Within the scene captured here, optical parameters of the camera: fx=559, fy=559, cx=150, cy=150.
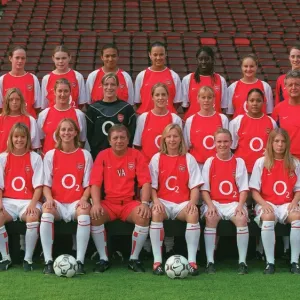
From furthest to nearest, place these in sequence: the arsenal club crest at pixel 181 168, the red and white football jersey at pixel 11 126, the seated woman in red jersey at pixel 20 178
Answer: the red and white football jersey at pixel 11 126, the arsenal club crest at pixel 181 168, the seated woman in red jersey at pixel 20 178

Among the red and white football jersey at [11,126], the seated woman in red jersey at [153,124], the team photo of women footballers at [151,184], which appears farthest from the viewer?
the seated woman in red jersey at [153,124]

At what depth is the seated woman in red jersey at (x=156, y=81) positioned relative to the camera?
18.6 feet

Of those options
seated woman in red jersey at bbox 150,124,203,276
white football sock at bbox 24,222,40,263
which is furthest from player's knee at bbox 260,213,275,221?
white football sock at bbox 24,222,40,263

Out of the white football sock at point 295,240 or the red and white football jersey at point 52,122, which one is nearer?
the white football sock at point 295,240

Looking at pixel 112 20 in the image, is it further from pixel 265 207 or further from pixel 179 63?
pixel 265 207

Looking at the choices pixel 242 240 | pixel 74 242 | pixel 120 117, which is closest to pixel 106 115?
pixel 120 117

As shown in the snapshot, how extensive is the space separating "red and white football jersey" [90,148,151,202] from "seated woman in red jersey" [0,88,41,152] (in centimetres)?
69

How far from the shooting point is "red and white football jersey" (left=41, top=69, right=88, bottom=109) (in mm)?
5672

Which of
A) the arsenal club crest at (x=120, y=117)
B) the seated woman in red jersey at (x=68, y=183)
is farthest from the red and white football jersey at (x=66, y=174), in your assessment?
the arsenal club crest at (x=120, y=117)

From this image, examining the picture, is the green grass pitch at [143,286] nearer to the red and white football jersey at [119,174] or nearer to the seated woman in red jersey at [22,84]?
the red and white football jersey at [119,174]

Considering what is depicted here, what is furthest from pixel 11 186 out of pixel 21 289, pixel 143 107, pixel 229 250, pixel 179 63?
pixel 179 63

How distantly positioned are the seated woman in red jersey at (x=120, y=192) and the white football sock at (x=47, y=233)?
33cm

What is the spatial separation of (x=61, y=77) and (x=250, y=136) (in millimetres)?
2021

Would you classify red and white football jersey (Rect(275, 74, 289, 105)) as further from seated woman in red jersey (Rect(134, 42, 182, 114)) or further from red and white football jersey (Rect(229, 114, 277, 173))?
seated woman in red jersey (Rect(134, 42, 182, 114))
